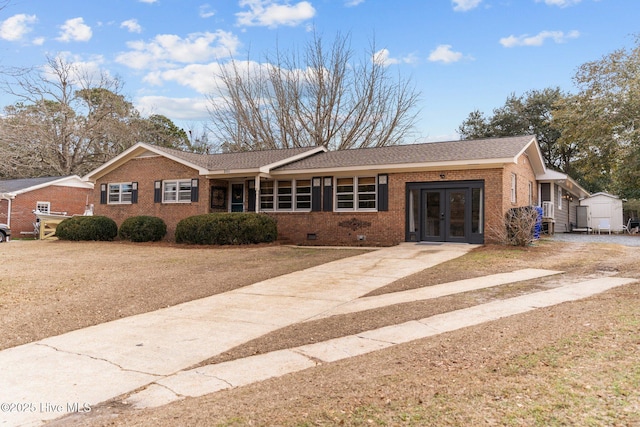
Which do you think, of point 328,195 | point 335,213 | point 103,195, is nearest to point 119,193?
point 103,195

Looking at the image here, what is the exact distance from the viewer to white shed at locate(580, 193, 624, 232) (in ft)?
80.6

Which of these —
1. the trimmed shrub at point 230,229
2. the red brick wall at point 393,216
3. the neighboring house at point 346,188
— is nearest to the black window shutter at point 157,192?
the neighboring house at point 346,188

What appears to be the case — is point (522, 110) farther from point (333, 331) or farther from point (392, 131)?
point (333, 331)

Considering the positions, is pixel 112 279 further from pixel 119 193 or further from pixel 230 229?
pixel 119 193

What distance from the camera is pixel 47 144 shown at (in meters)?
33.2

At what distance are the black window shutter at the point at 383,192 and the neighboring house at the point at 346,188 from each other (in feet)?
0.12

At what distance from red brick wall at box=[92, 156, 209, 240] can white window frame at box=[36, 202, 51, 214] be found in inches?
327

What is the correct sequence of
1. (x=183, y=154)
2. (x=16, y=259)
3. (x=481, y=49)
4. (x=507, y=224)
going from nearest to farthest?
1. (x=16, y=259)
2. (x=507, y=224)
3. (x=481, y=49)
4. (x=183, y=154)

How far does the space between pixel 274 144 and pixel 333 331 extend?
85.7 ft

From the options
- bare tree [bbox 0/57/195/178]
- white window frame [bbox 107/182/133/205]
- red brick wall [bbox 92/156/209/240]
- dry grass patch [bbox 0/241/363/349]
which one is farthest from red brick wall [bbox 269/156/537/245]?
bare tree [bbox 0/57/195/178]

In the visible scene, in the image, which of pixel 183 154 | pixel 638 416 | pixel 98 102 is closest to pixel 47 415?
pixel 638 416

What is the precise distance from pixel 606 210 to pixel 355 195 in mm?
16921

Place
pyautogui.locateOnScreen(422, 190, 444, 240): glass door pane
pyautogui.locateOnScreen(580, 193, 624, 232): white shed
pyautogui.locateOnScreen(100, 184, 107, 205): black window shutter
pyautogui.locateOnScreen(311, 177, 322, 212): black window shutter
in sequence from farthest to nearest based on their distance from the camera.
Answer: pyautogui.locateOnScreen(580, 193, 624, 232): white shed → pyautogui.locateOnScreen(100, 184, 107, 205): black window shutter → pyautogui.locateOnScreen(311, 177, 322, 212): black window shutter → pyautogui.locateOnScreen(422, 190, 444, 240): glass door pane

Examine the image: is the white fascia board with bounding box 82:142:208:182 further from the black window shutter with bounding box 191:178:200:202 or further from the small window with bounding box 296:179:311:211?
the small window with bounding box 296:179:311:211
